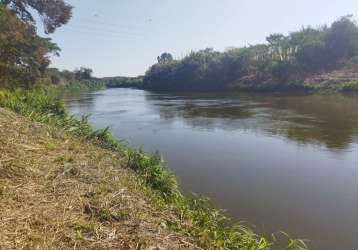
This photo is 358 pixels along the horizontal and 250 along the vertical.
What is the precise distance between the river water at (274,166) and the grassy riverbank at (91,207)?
703 mm

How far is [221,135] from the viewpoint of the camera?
12.8 metres

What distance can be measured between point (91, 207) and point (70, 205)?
205 millimetres

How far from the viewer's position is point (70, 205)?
361cm

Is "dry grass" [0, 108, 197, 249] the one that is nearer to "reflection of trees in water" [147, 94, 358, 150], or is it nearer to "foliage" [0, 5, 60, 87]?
"reflection of trees in water" [147, 94, 358, 150]

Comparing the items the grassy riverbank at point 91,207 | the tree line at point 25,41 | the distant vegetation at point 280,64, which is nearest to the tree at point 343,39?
the distant vegetation at point 280,64

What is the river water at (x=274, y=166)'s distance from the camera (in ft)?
17.8

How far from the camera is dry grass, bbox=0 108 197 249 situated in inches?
118

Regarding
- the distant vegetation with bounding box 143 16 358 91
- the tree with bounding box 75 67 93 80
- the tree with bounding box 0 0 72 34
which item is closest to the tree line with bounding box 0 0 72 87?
the tree with bounding box 0 0 72 34

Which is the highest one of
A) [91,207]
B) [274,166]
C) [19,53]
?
[19,53]

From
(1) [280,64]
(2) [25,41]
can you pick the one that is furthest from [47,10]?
(1) [280,64]

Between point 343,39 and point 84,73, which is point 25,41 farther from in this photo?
point 84,73

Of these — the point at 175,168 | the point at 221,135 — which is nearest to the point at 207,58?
the point at 221,135

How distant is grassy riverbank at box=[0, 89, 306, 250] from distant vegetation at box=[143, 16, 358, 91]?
28.8 meters

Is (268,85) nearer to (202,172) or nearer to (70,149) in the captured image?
(202,172)
